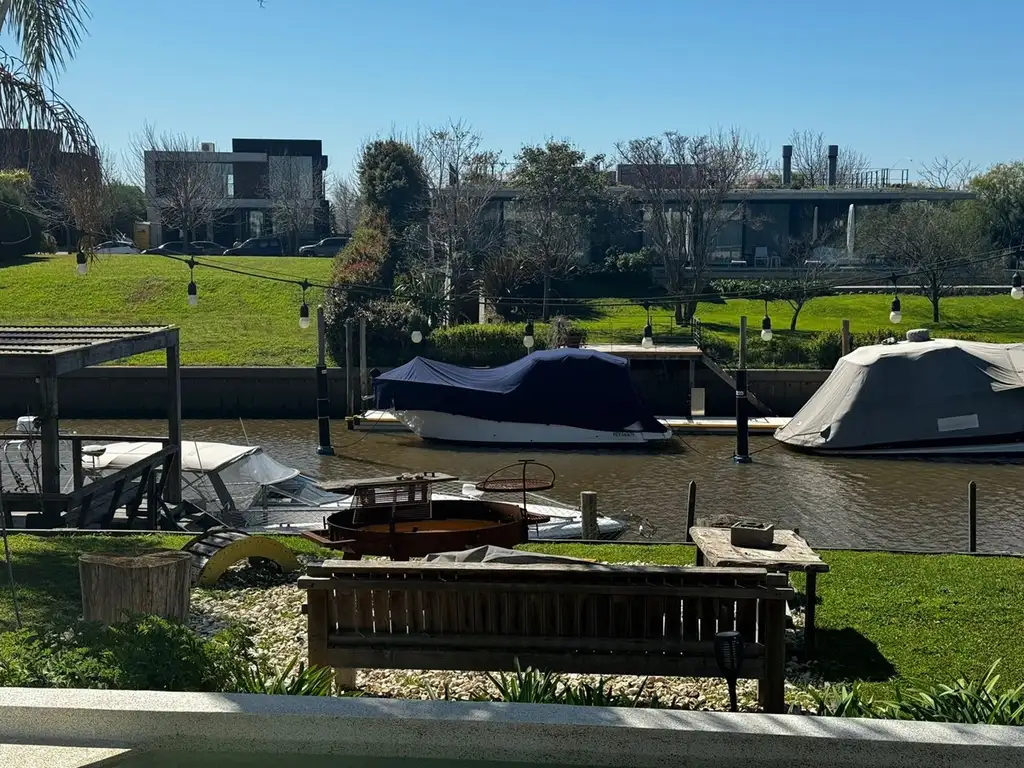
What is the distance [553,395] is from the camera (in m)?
34.1

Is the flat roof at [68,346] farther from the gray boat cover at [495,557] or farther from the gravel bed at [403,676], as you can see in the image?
the gray boat cover at [495,557]

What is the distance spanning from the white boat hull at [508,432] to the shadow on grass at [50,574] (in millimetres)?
20721

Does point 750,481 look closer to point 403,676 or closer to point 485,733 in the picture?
point 403,676

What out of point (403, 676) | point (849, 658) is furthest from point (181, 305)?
point (849, 658)

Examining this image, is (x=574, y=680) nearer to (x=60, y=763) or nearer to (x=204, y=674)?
(x=204, y=674)

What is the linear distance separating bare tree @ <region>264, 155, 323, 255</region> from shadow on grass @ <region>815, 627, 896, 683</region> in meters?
66.7

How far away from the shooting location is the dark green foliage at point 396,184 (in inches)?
2211

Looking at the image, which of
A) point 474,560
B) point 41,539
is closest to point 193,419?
point 41,539

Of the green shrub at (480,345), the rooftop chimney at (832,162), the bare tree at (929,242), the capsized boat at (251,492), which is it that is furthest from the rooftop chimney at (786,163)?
the capsized boat at (251,492)

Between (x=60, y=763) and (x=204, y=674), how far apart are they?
1.07m

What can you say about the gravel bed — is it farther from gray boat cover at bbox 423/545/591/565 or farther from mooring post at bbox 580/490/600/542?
mooring post at bbox 580/490/600/542

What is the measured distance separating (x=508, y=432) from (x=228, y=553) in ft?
77.7

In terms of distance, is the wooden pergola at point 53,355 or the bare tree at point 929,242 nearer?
the wooden pergola at point 53,355

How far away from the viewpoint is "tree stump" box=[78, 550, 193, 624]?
28.4ft
